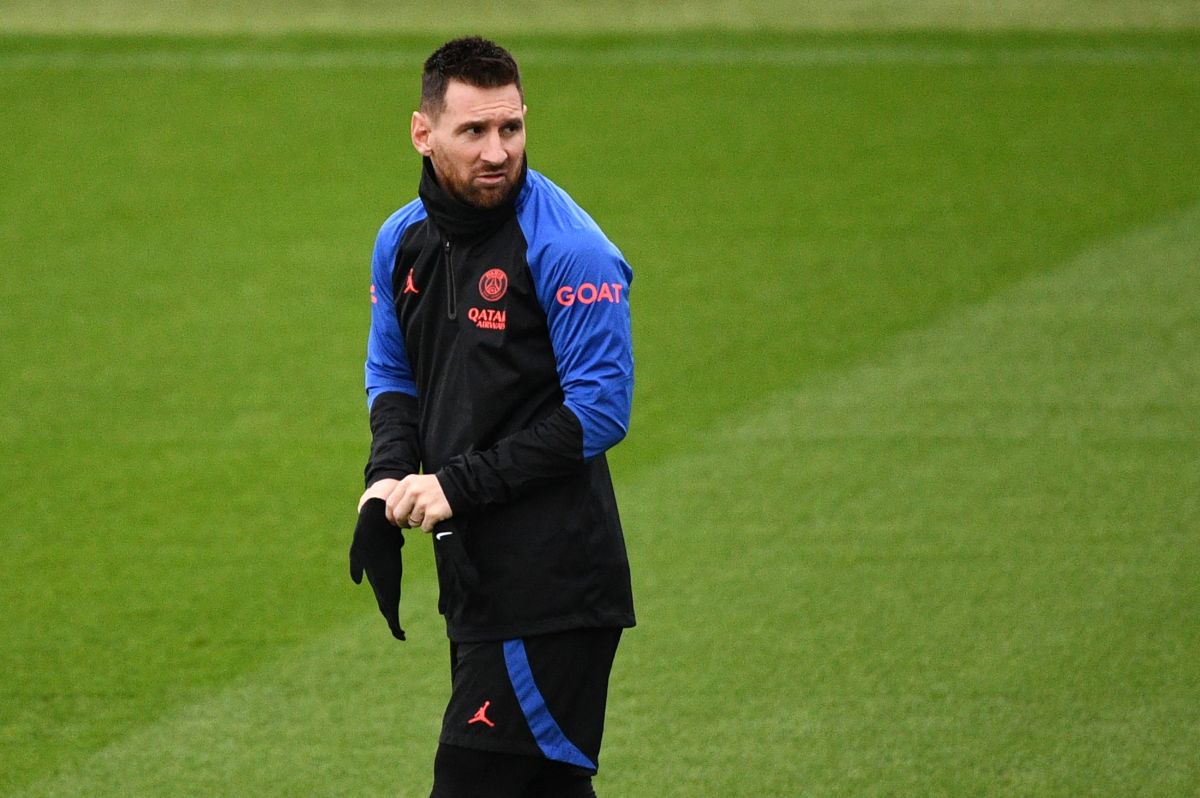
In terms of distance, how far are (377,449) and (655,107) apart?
8329 millimetres

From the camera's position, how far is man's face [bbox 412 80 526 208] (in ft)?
8.91

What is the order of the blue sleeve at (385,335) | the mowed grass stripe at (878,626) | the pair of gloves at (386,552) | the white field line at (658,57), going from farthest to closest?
1. the white field line at (658,57)
2. the mowed grass stripe at (878,626)
3. the blue sleeve at (385,335)
4. the pair of gloves at (386,552)

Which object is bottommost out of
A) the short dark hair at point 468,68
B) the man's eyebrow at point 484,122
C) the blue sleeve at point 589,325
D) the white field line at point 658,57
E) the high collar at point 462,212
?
the blue sleeve at point 589,325

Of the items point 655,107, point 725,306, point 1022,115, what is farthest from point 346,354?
point 1022,115

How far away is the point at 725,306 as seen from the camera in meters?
7.62

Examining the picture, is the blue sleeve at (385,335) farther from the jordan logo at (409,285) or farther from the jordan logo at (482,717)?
the jordan logo at (482,717)

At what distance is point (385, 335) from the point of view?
9.88ft

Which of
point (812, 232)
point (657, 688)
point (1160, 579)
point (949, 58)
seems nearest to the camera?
point (657, 688)

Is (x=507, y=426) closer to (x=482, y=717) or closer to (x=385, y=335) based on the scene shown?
(x=385, y=335)

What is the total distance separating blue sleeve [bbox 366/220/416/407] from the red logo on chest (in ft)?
0.75

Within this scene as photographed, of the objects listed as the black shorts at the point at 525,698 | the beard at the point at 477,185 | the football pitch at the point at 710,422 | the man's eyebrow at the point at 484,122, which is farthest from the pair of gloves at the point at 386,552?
the football pitch at the point at 710,422

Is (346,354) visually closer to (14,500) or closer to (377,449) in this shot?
(14,500)

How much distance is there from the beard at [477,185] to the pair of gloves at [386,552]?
50 centimetres

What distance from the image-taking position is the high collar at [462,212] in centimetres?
276
